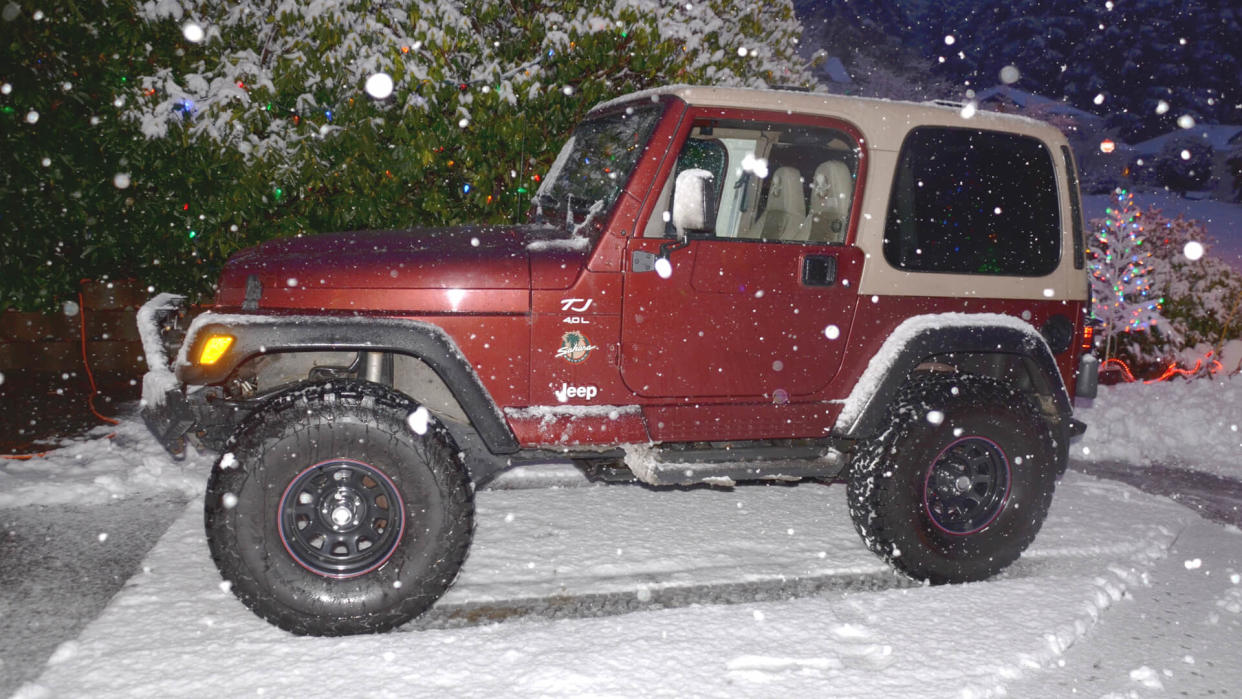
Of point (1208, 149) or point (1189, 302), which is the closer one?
point (1189, 302)

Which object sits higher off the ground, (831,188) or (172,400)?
(831,188)

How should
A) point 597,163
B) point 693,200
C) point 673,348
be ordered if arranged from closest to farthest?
point 693,200, point 673,348, point 597,163

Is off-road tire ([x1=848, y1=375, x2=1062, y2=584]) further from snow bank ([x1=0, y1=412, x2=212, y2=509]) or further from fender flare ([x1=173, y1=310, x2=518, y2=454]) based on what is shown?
snow bank ([x1=0, y1=412, x2=212, y2=509])

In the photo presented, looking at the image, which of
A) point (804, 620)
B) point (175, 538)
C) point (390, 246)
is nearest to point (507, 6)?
point (390, 246)

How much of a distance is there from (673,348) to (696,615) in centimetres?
112

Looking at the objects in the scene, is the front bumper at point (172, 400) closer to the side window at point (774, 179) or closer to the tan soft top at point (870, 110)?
the side window at point (774, 179)

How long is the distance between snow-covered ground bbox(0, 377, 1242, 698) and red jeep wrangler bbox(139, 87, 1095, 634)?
11.0 inches

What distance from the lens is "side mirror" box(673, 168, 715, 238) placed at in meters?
3.45

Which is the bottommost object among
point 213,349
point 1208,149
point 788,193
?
point 213,349

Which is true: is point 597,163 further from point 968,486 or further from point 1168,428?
point 1168,428

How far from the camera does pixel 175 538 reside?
14.7 feet

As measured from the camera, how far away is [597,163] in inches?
167

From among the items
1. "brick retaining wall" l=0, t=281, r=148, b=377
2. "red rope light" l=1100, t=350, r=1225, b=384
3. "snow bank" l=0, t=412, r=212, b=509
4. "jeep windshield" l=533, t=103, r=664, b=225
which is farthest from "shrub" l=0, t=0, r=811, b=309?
"red rope light" l=1100, t=350, r=1225, b=384

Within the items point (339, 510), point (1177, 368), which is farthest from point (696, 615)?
point (1177, 368)
